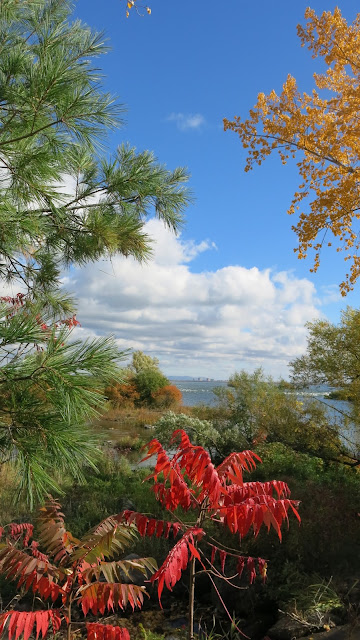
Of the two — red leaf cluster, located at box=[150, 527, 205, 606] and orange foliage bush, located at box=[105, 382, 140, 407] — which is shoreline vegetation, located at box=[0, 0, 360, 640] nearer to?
red leaf cluster, located at box=[150, 527, 205, 606]

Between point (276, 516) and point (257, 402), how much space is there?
9933 millimetres

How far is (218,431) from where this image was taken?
12.7 metres

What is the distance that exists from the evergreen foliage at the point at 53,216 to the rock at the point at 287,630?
2740mm

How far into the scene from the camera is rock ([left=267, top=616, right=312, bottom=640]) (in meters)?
4.11

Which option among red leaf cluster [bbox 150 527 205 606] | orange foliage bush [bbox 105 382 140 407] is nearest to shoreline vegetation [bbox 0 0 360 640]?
red leaf cluster [bbox 150 527 205 606]

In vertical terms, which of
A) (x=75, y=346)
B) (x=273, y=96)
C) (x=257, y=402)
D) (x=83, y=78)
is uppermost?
(x=273, y=96)

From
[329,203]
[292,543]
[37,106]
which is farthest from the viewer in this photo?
[329,203]

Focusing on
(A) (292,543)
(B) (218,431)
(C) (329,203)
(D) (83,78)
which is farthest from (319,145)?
(B) (218,431)

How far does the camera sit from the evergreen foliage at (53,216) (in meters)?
2.38

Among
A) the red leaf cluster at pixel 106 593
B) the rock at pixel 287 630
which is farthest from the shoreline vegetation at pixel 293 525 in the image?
the red leaf cluster at pixel 106 593

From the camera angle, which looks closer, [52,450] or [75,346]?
[75,346]

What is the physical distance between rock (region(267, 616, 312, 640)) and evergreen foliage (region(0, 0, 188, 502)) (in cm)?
274

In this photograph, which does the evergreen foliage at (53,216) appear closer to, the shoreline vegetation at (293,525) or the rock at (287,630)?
the shoreline vegetation at (293,525)

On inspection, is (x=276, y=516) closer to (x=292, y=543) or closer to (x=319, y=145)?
(x=292, y=543)
